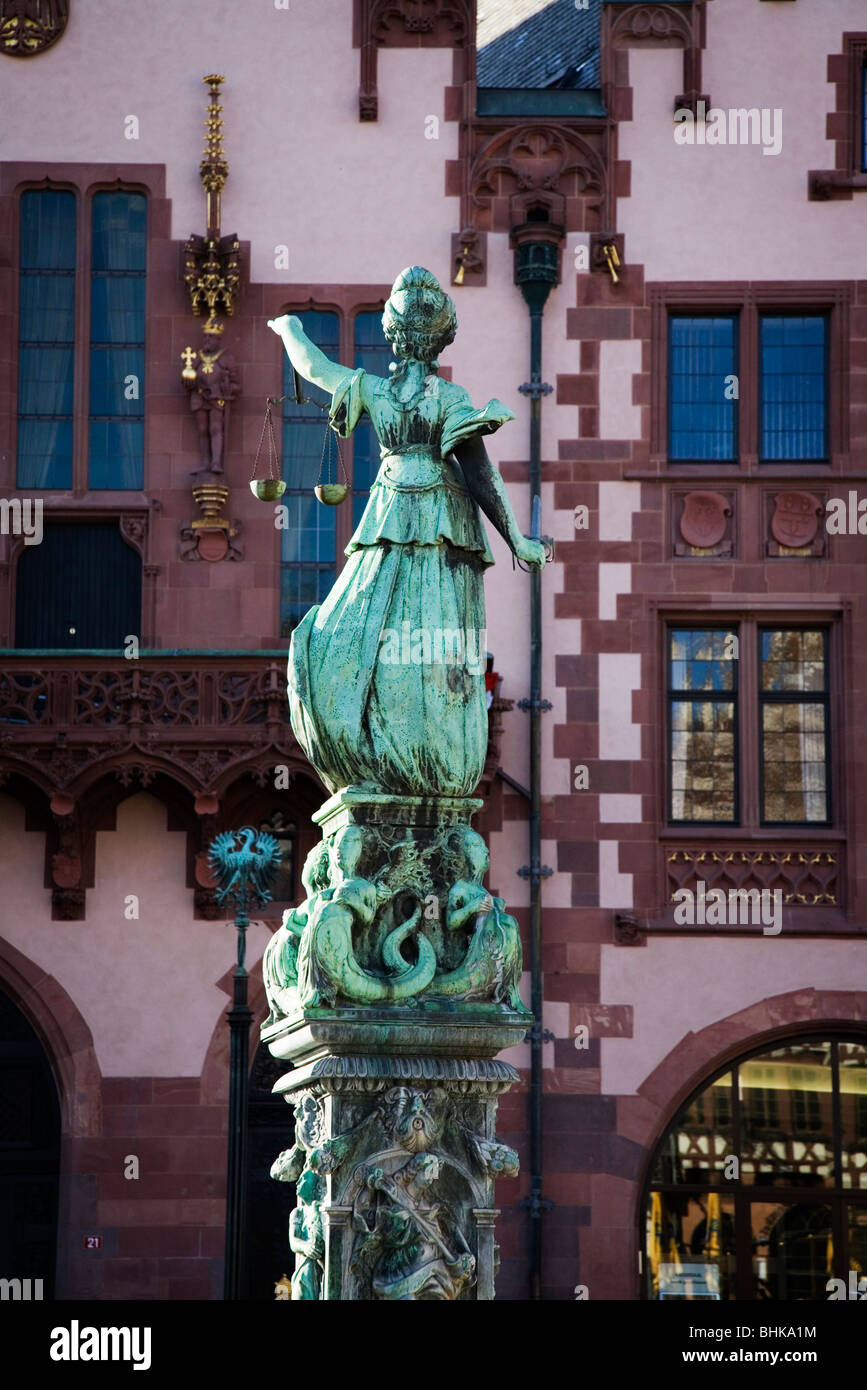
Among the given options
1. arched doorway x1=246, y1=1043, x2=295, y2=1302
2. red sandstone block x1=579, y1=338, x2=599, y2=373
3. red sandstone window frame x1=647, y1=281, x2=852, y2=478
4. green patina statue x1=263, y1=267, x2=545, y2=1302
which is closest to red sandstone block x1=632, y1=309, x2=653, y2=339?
red sandstone window frame x1=647, y1=281, x2=852, y2=478

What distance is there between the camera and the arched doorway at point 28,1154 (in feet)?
84.3

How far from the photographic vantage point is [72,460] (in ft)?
88.2

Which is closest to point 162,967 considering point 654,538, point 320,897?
point 654,538

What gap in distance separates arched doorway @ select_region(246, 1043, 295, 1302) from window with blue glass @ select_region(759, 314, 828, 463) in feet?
25.7

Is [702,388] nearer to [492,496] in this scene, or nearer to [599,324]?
[599,324]

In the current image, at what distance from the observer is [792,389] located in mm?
27156

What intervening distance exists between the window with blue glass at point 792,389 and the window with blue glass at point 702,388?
32 cm

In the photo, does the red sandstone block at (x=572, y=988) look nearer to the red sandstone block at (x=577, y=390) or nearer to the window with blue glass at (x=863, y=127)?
the red sandstone block at (x=577, y=390)

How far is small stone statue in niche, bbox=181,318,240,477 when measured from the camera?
1049 inches

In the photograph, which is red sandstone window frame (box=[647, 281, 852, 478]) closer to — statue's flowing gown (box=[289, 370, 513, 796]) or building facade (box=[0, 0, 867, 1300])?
building facade (box=[0, 0, 867, 1300])
